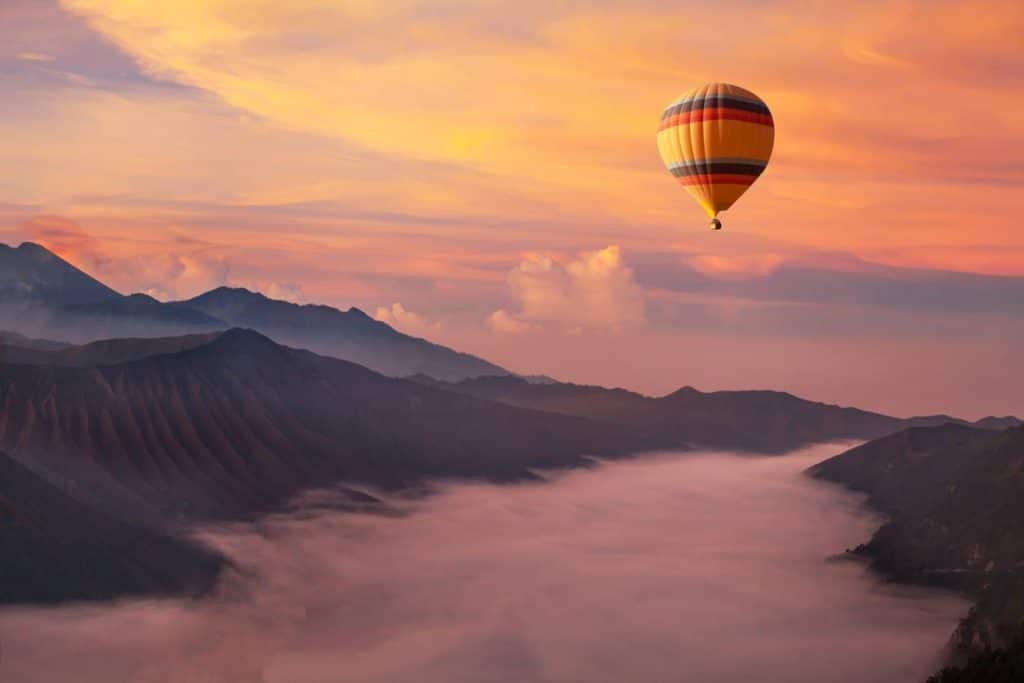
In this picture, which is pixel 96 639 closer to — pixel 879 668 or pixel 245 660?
pixel 245 660

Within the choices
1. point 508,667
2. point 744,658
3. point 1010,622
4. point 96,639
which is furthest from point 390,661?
point 1010,622

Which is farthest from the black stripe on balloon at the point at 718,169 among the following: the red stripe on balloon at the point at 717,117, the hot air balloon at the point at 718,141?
the red stripe on balloon at the point at 717,117

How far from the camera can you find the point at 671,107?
129 m

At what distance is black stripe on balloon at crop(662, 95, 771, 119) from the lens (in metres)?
124

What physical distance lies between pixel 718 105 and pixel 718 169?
739 centimetres

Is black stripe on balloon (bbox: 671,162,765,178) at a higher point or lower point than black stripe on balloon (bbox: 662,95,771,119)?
lower

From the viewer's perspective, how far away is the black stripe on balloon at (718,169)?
12444 centimetres

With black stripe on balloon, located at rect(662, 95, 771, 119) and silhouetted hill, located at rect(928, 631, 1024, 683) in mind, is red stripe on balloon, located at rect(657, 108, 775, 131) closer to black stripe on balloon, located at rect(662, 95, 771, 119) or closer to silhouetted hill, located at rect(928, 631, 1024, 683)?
black stripe on balloon, located at rect(662, 95, 771, 119)

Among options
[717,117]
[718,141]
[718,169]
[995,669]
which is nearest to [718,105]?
[717,117]

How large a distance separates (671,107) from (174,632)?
420 ft

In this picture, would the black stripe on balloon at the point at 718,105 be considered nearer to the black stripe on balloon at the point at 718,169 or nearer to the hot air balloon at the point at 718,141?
the hot air balloon at the point at 718,141

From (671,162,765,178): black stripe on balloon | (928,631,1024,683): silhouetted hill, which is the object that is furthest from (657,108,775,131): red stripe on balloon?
(928,631,1024,683): silhouetted hill

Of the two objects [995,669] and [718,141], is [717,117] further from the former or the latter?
[995,669]

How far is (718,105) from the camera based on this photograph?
12369 centimetres
